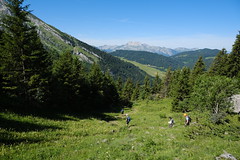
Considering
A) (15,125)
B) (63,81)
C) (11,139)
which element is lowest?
(15,125)

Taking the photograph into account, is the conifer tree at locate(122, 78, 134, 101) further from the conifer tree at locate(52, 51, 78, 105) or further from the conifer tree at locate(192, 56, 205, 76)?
the conifer tree at locate(52, 51, 78, 105)

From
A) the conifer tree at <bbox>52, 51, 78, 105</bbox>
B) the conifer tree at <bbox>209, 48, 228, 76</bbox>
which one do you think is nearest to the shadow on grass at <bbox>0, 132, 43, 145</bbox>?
the conifer tree at <bbox>52, 51, 78, 105</bbox>

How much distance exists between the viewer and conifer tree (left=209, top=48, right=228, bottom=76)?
139 ft

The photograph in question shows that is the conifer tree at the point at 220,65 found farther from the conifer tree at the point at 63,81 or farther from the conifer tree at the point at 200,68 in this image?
the conifer tree at the point at 63,81

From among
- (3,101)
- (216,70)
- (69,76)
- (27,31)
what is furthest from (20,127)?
(216,70)

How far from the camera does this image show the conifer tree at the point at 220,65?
139ft

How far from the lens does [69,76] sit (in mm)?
29531

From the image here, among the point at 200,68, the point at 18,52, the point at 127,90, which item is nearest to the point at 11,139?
the point at 18,52

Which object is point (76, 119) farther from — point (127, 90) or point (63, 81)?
point (127, 90)

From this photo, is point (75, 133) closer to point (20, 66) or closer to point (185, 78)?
point (20, 66)

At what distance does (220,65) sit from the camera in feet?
144

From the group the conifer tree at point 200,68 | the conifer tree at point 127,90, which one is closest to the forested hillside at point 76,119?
the conifer tree at point 200,68

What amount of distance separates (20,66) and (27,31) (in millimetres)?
4823

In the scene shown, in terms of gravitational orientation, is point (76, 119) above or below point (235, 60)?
below
